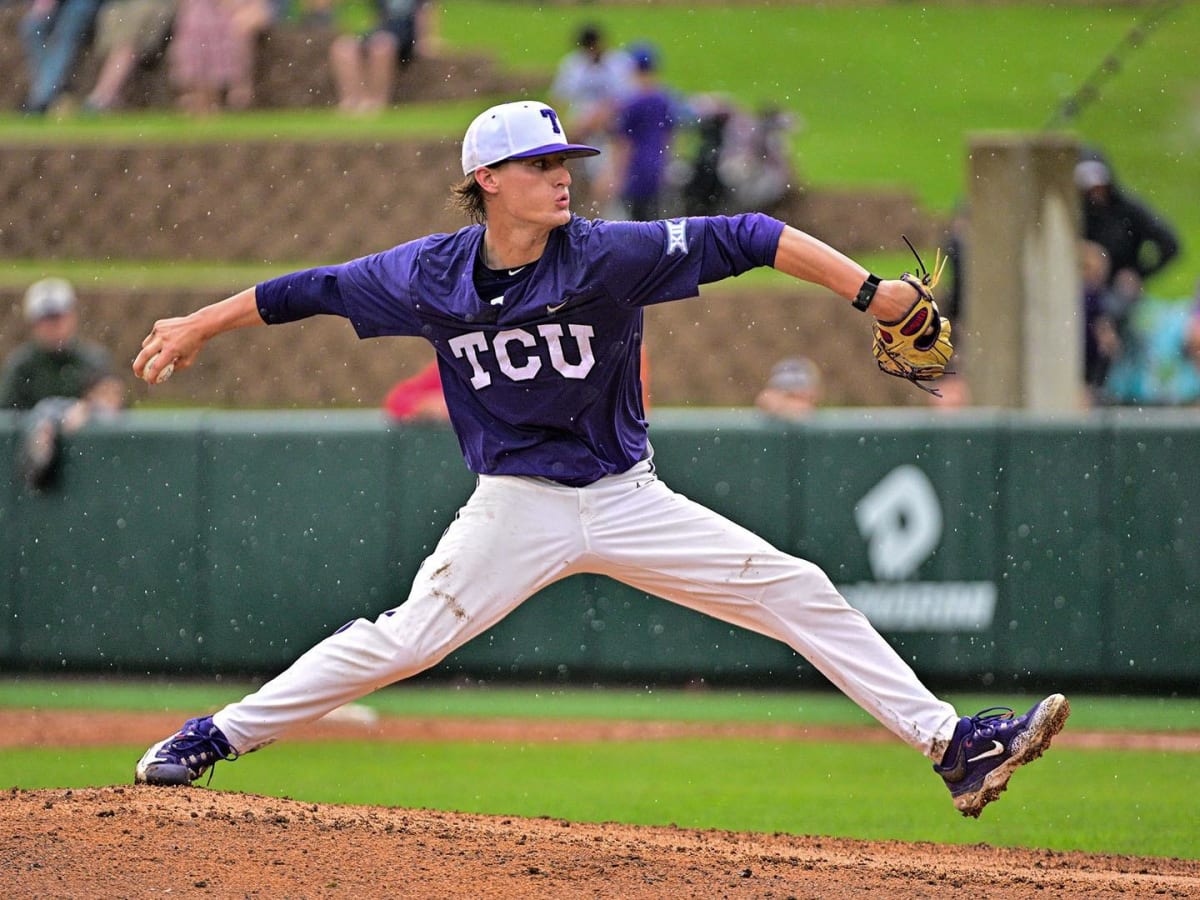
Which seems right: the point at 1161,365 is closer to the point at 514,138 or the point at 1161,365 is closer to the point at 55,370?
the point at 55,370

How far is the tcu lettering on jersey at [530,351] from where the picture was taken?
19.0 feet

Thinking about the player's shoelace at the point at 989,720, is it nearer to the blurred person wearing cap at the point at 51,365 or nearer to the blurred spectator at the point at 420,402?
the blurred spectator at the point at 420,402

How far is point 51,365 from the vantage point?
39.1ft

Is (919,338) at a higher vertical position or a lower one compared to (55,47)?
lower

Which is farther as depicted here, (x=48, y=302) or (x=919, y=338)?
(x=48, y=302)

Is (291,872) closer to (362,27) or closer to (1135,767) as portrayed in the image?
(1135,767)

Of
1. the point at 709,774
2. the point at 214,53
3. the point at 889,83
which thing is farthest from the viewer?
the point at 889,83

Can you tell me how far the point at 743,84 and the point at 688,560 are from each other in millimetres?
21107

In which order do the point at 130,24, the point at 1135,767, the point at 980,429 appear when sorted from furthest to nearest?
1. the point at 130,24
2. the point at 980,429
3. the point at 1135,767

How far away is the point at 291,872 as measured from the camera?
5.38 metres

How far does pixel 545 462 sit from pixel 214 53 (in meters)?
16.3

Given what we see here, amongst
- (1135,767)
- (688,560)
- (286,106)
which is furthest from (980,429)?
(286,106)

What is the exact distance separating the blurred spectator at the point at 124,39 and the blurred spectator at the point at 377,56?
6.55ft

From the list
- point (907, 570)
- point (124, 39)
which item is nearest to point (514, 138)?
point (907, 570)
